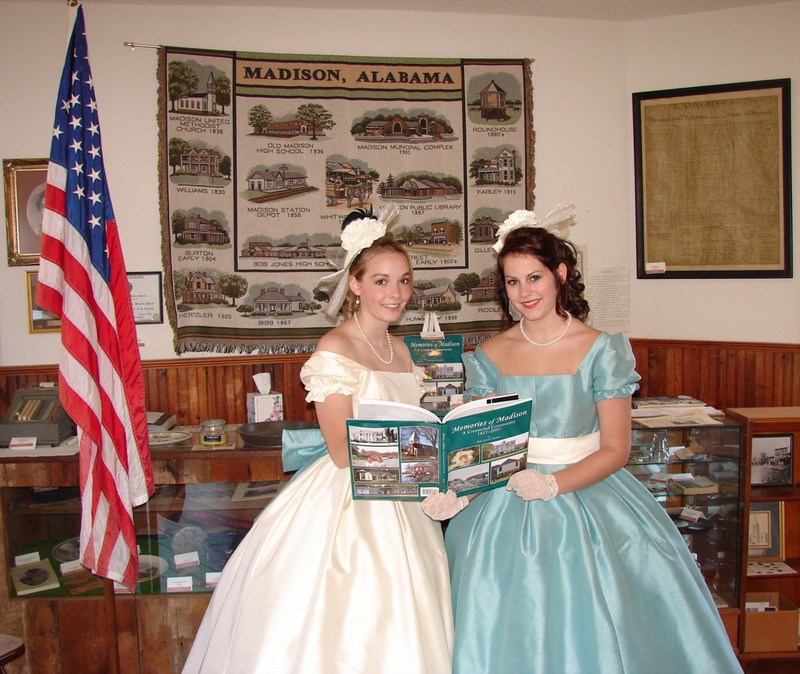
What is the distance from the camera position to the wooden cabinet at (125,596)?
298cm

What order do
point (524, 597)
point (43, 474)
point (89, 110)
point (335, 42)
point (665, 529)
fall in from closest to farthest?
point (524, 597) < point (665, 529) < point (89, 110) < point (43, 474) < point (335, 42)

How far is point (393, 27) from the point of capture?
3645 millimetres

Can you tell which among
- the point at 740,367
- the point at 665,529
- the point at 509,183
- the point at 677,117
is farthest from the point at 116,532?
the point at 677,117

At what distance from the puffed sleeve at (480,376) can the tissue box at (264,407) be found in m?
1.45

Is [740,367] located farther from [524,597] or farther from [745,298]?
[524,597]

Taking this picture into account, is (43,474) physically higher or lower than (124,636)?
higher

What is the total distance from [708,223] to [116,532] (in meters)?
3.20

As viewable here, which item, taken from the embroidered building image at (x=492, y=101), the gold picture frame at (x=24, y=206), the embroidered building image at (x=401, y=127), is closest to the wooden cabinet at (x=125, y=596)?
the gold picture frame at (x=24, y=206)

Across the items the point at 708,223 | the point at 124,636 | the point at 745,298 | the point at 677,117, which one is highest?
the point at 677,117

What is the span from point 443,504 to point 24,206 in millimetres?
2626

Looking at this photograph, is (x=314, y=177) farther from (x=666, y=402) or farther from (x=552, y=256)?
(x=666, y=402)

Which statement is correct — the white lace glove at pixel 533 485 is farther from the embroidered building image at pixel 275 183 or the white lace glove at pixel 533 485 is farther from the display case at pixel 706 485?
the embroidered building image at pixel 275 183

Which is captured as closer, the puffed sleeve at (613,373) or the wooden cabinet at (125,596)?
the puffed sleeve at (613,373)

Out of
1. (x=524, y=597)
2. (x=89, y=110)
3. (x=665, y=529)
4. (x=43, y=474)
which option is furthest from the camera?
(x=43, y=474)
